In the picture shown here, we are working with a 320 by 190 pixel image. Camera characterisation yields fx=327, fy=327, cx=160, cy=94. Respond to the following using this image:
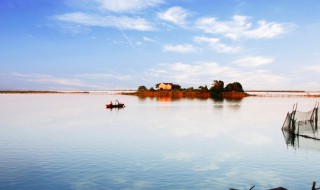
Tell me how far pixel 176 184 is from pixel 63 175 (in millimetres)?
9289

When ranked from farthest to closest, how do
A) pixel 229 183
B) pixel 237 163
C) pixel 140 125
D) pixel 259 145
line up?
pixel 140 125
pixel 259 145
pixel 237 163
pixel 229 183

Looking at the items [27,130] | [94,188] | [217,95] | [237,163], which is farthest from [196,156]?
[217,95]

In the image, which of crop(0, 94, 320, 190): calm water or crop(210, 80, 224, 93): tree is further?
crop(210, 80, 224, 93): tree

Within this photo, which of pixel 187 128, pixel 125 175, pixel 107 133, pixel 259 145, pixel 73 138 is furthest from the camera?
pixel 187 128

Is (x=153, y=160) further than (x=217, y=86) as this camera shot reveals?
No

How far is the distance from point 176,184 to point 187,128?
3294 centimetres

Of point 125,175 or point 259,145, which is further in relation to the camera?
point 259,145

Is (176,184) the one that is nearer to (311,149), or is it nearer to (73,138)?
(311,149)

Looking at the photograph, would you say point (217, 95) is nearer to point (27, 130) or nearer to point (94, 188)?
point (27, 130)

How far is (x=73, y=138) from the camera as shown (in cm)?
4581

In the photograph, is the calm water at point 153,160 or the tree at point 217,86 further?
the tree at point 217,86

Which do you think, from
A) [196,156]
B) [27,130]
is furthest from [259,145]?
[27,130]

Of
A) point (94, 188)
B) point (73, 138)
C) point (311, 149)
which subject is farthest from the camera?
point (73, 138)

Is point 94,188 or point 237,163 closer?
point 94,188
